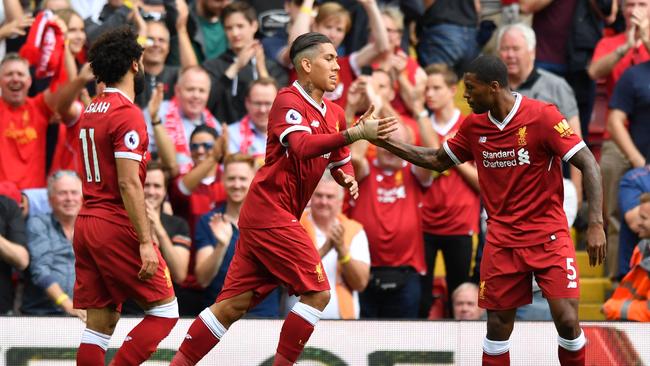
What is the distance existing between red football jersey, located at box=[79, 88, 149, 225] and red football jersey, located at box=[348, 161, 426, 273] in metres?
3.74

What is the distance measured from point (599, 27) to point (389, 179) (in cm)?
341

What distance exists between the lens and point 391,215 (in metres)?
11.6

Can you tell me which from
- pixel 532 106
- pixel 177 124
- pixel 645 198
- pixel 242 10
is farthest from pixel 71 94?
pixel 645 198

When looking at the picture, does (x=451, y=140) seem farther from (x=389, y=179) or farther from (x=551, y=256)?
(x=389, y=179)

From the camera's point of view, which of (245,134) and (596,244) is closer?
(596,244)

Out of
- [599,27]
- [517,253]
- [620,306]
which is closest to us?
[517,253]

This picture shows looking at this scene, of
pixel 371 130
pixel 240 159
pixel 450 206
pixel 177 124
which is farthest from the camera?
pixel 177 124

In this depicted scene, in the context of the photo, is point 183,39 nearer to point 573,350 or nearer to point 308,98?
point 308,98

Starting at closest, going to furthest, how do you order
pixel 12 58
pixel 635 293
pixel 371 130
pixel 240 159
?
pixel 371 130
pixel 635 293
pixel 240 159
pixel 12 58

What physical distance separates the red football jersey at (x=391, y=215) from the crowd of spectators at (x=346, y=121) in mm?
13

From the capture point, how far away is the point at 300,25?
12641 mm

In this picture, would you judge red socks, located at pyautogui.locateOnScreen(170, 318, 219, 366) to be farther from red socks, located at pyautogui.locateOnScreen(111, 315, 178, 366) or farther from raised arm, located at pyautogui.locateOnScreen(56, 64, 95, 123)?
raised arm, located at pyautogui.locateOnScreen(56, 64, 95, 123)

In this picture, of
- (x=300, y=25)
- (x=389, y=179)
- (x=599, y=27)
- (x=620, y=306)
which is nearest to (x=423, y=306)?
(x=389, y=179)

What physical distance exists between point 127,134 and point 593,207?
2.97 m
